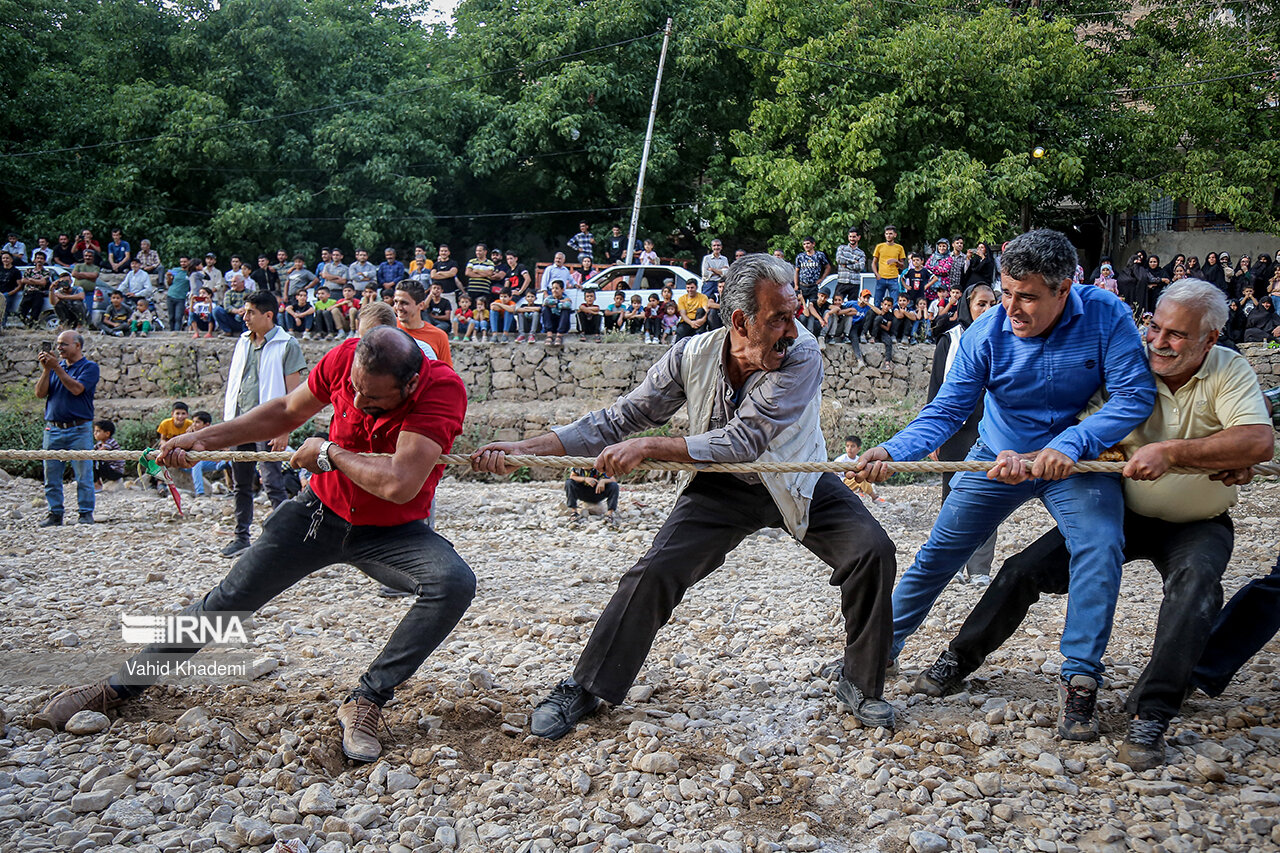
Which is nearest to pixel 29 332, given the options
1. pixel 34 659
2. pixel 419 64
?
pixel 419 64

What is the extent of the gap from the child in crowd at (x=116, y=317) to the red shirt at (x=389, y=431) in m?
18.0

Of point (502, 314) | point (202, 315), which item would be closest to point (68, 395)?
point (502, 314)

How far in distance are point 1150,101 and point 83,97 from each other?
24474 millimetres

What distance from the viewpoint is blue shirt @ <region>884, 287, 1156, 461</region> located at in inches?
145

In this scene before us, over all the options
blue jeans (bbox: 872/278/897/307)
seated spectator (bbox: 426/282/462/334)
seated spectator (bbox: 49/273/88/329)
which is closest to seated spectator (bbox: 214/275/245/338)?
seated spectator (bbox: 49/273/88/329)

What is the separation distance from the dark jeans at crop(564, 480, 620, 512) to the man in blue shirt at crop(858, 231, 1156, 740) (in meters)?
5.59

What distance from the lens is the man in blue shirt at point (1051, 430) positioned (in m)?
3.63

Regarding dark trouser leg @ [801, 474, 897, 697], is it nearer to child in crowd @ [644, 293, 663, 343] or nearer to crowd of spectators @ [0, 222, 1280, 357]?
crowd of spectators @ [0, 222, 1280, 357]

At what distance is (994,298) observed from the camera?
622cm

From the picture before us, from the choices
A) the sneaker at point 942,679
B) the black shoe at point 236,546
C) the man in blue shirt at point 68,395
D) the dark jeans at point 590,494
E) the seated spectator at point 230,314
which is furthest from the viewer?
the seated spectator at point 230,314

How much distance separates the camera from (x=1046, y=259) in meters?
3.69

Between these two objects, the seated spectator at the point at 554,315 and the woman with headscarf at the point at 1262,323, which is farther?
the seated spectator at the point at 554,315

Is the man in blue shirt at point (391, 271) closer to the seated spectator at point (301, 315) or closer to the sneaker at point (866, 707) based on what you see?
the seated spectator at point (301, 315)

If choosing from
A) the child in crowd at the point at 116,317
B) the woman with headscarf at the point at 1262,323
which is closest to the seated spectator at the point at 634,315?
the child in crowd at the point at 116,317
